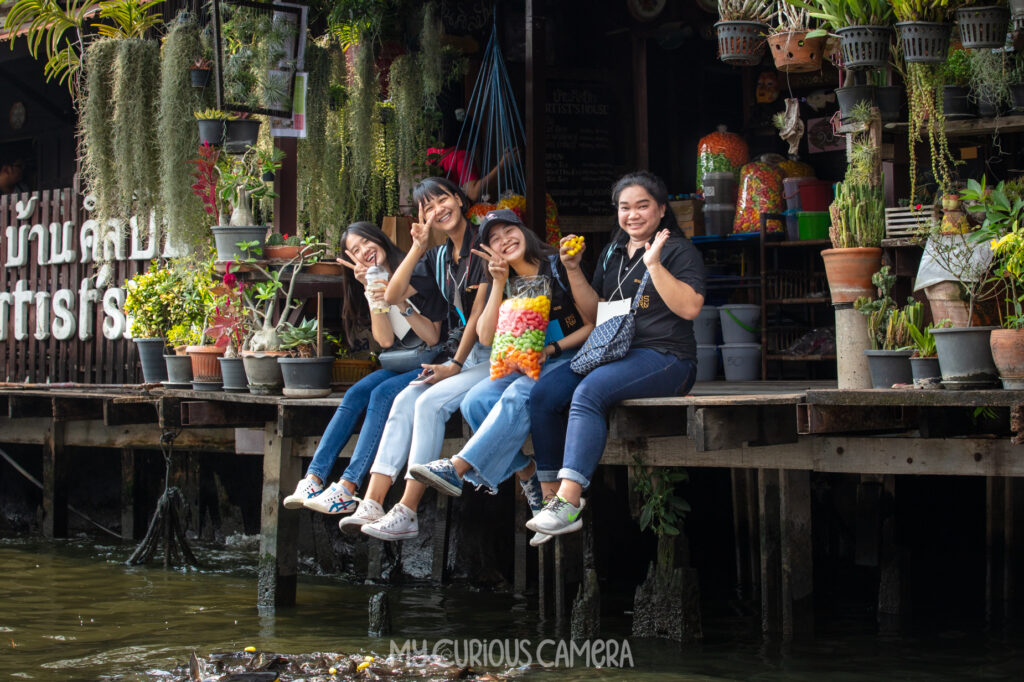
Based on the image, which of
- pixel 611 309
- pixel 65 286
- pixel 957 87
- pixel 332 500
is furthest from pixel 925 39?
pixel 65 286

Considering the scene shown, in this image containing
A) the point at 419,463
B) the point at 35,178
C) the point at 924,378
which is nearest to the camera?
the point at 924,378

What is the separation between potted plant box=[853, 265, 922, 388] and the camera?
21.8 ft

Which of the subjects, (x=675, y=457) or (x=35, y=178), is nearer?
(x=675, y=457)

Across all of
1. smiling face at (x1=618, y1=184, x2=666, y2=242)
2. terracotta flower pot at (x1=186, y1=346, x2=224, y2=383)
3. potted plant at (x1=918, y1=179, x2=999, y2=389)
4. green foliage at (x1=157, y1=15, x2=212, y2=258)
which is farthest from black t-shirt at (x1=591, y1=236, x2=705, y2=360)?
green foliage at (x1=157, y1=15, x2=212, y2=258)

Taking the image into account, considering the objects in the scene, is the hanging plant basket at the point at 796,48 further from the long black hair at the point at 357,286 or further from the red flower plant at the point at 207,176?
the red flower plant at the point at 207,176

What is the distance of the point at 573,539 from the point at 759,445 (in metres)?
2.03

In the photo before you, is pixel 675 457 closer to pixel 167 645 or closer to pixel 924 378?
pixel 924 378

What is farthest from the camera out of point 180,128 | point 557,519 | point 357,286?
point 180,128

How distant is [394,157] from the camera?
32.3 ft

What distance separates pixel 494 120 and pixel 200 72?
7.34ft

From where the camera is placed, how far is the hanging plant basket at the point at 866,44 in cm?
691

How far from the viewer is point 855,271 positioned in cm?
715

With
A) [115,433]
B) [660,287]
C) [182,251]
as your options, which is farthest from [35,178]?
[660,287]

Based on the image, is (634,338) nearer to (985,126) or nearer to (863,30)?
(863,30)
